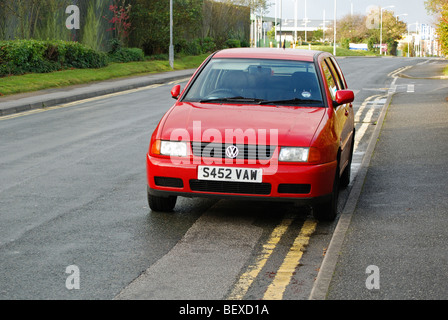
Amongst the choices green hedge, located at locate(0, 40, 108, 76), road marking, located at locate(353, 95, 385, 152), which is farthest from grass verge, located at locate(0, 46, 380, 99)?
road marking, located at locate(353, 95, 385, 152)

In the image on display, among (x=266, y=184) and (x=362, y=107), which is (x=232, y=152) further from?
(x=362, y=107)

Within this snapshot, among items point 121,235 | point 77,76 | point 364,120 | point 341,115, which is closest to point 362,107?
point 364,120

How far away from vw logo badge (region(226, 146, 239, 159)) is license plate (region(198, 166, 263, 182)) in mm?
120

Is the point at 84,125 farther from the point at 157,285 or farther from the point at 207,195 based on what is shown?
the point at 157,285

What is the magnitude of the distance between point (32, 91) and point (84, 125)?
8902mm

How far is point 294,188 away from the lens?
23.1ft

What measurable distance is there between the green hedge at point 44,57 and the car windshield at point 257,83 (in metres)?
18.3

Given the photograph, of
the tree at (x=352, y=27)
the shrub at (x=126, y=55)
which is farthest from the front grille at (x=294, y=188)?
the tree at (x=352, y=27)

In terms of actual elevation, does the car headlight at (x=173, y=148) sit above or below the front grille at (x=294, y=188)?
above

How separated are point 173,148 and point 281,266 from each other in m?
1.84

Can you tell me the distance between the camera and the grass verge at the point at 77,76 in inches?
944

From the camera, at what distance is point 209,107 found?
7.85 metres

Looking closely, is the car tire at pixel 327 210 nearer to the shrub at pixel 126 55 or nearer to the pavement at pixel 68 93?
the pavement at pixel 68 93
